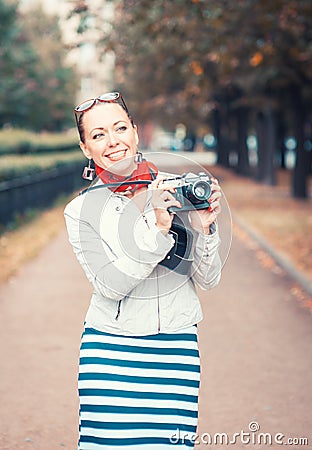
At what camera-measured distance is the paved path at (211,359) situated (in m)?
5.18

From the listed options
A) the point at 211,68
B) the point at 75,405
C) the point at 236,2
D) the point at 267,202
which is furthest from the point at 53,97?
the point at 75,405

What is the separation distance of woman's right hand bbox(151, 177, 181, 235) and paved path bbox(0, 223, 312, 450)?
8.01 feet

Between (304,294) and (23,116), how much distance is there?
41.3 meters

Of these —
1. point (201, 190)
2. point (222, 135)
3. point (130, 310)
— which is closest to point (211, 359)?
point (130, 310)

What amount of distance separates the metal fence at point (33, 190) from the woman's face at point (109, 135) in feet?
42.0

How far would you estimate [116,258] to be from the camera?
287 cm

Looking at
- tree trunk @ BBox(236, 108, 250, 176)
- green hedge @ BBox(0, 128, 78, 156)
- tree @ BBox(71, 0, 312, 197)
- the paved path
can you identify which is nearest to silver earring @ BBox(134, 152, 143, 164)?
the paved path

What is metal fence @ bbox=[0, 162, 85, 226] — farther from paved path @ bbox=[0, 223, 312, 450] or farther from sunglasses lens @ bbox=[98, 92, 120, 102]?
sunglasses lens @ bbox=[98, 92, 120, 102]

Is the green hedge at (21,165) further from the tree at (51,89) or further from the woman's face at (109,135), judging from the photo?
the tree at (51,89)

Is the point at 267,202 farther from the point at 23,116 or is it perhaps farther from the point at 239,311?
the point at 23,116

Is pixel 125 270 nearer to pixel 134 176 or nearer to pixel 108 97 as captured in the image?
pixel 134 176

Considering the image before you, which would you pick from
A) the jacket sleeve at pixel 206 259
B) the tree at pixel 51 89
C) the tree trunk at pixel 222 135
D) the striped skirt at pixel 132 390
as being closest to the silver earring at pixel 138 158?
the jacket sleeve at pixel 206 259

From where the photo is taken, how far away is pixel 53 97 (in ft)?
186

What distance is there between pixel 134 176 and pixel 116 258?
1.01ft
